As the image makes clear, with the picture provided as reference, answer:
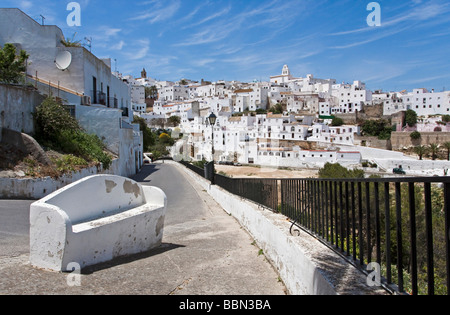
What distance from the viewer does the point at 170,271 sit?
15.2ft

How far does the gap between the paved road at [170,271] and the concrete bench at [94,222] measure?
0.17 metres

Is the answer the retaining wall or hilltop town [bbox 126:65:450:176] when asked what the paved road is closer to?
the retaining wall

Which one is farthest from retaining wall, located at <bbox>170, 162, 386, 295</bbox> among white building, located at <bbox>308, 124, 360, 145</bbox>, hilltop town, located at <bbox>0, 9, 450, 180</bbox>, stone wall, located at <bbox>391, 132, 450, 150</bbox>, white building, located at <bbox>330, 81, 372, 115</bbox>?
white building, located at <bbox>330, 81, 372, 115</bbox>

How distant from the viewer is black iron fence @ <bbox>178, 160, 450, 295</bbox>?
2.25 metres

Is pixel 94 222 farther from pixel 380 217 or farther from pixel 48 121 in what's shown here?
pixel 48 121

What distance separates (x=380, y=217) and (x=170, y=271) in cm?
284

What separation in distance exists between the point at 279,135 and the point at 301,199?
84.3 metres

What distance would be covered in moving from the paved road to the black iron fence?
914 mm

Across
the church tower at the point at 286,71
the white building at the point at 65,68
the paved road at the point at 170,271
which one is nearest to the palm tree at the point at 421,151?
the white building at the point at 65,68

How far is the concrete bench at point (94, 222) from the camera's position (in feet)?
13.6

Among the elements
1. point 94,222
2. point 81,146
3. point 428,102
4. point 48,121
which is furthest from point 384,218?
point 428,102
